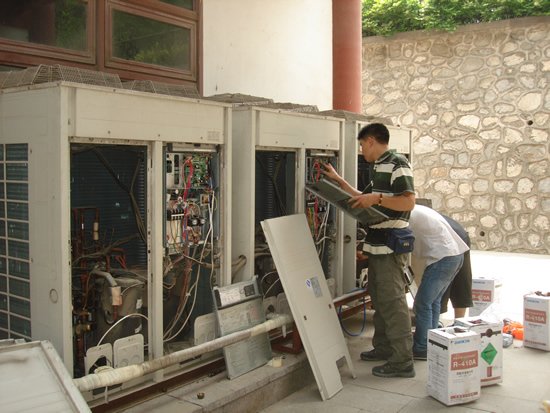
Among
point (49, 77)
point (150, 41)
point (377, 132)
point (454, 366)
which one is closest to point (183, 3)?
point (150, 41)

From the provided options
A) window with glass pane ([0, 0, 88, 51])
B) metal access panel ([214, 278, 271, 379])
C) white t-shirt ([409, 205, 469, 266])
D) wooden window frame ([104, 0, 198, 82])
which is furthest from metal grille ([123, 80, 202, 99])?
white t-shirt ([409, 205, 469, 266])

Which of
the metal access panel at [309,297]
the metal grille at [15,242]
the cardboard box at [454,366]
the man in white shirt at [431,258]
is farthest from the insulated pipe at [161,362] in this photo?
the man in white shirt at [431,258]

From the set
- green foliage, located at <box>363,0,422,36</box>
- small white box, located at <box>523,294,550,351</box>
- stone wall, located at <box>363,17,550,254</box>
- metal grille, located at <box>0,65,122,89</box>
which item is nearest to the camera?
metal grille, located at <box>0,65,122,89</box>

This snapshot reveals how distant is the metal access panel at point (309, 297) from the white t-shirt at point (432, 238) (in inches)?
32.2

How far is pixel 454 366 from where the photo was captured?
390cm

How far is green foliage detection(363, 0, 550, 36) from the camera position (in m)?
8.81

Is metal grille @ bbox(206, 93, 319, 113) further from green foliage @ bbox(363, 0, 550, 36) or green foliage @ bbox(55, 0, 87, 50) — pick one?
green foliage @ bbox(363, 0, 550, 36)

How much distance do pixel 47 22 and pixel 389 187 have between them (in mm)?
2755

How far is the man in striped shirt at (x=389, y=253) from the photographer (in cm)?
428

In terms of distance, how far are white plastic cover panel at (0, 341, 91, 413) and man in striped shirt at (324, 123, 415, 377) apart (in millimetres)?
2352

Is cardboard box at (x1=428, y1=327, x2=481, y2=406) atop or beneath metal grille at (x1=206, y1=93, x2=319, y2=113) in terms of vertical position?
beneath

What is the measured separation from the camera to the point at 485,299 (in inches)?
221

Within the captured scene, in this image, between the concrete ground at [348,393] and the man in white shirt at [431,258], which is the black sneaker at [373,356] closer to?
the concrete ground at [348,393]

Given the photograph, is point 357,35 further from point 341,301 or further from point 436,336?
point 436,336
